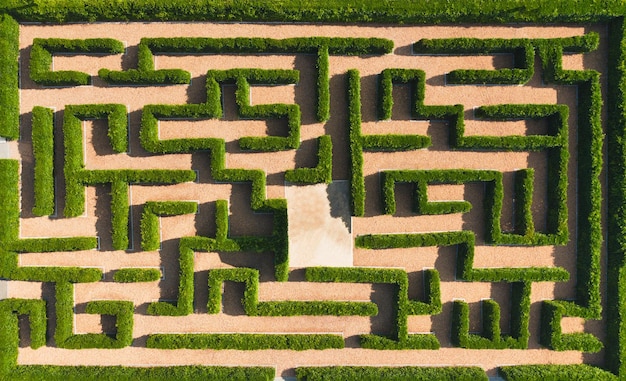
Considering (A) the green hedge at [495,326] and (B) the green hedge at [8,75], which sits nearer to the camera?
(B) the green hedge at [8,75]

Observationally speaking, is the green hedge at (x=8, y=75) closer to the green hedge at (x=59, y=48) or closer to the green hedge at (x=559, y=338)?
the green hedge at (x=59, y=48)

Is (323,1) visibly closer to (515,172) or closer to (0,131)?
(515,172)

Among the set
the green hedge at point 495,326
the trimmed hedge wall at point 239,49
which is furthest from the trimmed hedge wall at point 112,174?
the green hedge at point 495,326

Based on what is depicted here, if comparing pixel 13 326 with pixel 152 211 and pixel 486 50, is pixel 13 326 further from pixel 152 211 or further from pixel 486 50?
pixel 486 50

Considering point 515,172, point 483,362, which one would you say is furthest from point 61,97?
point 483,362

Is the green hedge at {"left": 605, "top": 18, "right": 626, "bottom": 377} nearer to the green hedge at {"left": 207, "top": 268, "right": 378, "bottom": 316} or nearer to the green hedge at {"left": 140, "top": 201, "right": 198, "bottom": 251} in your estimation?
the green hedge at {"left": 207, "top": 268, "right": 378, "bottom": 316}
